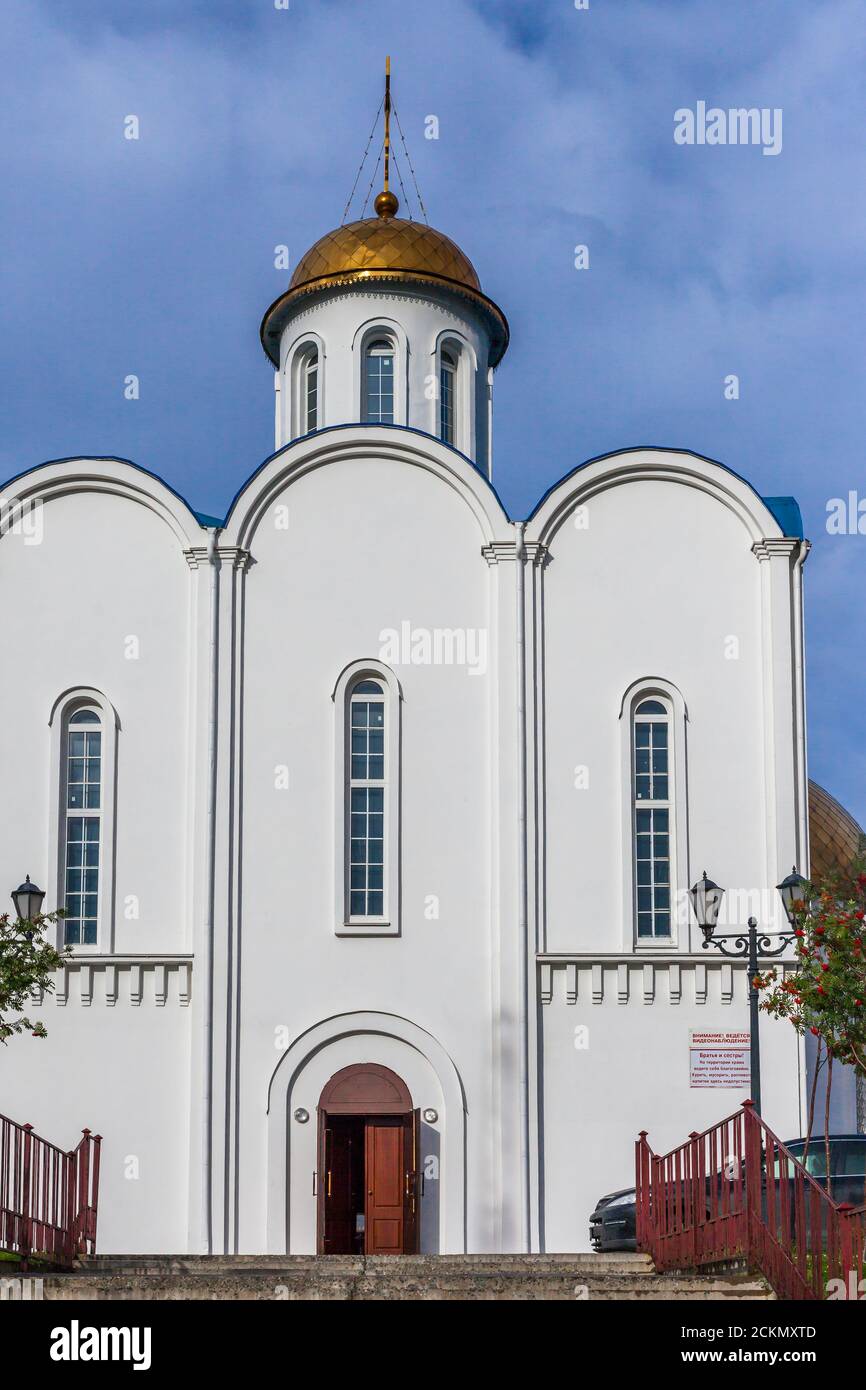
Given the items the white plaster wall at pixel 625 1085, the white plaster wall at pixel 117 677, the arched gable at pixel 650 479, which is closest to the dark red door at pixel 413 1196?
the white plaster wall at pixel 625 1085

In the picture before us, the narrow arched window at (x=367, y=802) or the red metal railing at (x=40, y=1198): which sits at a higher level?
the narrow arched window at (x=367, y=802)

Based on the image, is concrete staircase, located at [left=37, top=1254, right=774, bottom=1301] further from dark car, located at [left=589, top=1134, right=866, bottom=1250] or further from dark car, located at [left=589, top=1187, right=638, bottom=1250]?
dark car, located at [left=589, top=1187, right=638, bottom=1250]

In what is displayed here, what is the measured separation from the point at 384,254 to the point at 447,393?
2078 millimetres

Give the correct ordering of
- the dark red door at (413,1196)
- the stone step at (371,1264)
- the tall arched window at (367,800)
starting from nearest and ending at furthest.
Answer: the stone step at (371,1264) < the dark red door at (413,1196) < the tall arched window at (367,800)

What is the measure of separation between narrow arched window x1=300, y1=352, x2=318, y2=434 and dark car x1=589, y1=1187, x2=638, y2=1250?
11.3 metres

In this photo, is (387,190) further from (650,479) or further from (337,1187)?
(337,1187)

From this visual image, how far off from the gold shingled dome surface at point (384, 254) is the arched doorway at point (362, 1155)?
10967 millimetres

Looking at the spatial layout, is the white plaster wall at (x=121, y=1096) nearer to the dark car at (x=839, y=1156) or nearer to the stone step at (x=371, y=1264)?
the stone step at (x=371, y=1264)

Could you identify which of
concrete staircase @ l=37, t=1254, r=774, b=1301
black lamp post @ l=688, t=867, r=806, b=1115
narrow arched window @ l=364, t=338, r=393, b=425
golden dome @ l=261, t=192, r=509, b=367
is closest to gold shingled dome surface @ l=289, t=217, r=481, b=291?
golden dome @ l=261, t=192, r=509, b=367

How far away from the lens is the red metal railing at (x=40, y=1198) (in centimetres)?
1323

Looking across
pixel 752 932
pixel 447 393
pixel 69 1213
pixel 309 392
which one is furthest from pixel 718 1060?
pixel 309 392

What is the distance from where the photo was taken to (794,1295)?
1007 cm

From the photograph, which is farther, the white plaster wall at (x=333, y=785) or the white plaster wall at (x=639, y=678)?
the white plaster wall at (x=639, y=678)
